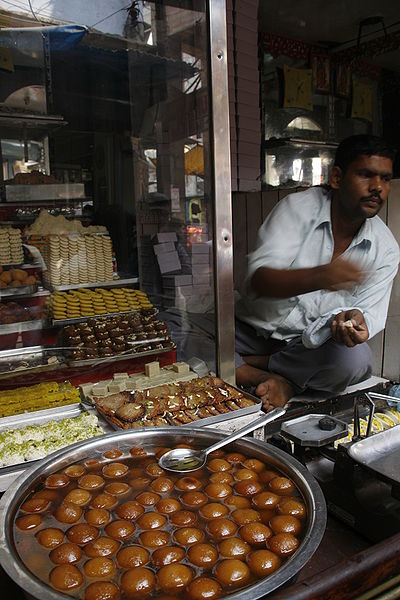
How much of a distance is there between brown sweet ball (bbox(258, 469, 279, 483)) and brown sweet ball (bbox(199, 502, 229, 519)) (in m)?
0.14

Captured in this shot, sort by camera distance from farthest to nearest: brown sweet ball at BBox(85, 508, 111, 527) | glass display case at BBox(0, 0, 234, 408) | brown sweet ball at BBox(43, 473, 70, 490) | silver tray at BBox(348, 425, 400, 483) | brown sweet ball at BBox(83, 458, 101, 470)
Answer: glass display case at BBox(0, 0, 234, 408) → silver tray at BBox(348, 425, 400, 483) → brown sweet ball at BBox(83, 458, 101, 470) → brown sweet ball at BBox(43, 473, 70, 490) → brown sweet ball at BBox(85, 508, 111, 527)

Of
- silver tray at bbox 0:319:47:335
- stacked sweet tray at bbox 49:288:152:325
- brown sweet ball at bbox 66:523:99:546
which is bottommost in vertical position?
brown sweet ball at bbox 66:523:99:546

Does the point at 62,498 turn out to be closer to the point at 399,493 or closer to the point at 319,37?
the point at 399,493

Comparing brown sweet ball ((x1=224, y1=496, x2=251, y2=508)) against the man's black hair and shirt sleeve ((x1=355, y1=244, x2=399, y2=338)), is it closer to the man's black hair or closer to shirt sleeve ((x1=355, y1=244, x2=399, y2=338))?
shirt sleeve ((x1=355, y1=244, x2=399, y2=338))

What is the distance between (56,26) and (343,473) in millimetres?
3855

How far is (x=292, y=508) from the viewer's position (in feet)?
3.76

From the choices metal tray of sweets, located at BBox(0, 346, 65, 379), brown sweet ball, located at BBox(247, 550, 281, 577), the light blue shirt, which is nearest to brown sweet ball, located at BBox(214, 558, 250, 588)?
brown sweet ball, located at BBox(247, 550, 281, 577)

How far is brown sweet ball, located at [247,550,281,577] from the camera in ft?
3.22

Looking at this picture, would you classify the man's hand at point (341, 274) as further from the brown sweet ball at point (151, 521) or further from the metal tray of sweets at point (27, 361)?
the metal tray of sweets at point (27, 361)

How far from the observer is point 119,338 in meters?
3.07

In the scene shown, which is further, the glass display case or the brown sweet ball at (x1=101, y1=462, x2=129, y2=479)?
the glass display case

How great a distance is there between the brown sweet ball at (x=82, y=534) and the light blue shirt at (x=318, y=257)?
6.70ft

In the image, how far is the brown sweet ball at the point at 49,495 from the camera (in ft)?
4.02

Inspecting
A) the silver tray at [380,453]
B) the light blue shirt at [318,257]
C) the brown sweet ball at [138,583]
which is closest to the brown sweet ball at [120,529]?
the brown sweet ball at [138,583]
